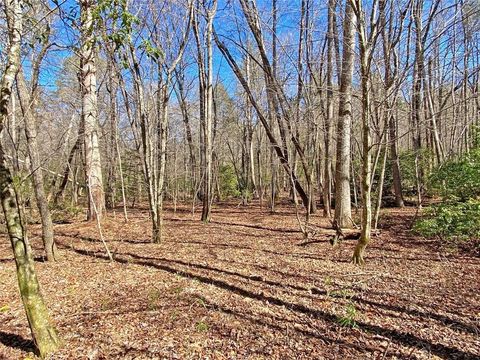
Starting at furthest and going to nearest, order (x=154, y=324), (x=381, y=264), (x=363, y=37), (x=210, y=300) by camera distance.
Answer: (x=381, y=264) < (x=363, y=37) < (x=210, y=300) < (x=154, y=324)

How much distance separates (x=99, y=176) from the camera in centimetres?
849

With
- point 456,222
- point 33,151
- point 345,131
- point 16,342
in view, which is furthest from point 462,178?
point 33,151

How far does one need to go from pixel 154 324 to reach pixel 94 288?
1.54 m

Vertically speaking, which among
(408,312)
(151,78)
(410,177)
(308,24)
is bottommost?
(408,312)

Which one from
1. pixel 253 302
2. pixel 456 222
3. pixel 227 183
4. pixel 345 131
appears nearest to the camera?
pixel 253 302

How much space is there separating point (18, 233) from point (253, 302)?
8.50 feet

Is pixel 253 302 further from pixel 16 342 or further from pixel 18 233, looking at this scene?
pixel 18 233

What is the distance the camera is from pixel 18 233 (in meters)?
2.43

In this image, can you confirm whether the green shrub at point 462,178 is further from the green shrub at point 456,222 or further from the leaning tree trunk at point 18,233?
the leaning tree trunk at point 18,233

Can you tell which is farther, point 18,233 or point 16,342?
point 16,342

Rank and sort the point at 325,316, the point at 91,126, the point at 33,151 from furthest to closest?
the point at 91,126, the point at 33,151, the point at 325,316

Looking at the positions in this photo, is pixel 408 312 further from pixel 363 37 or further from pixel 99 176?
pixel 99 176

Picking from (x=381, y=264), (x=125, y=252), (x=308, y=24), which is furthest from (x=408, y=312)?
(x=308, y=24)

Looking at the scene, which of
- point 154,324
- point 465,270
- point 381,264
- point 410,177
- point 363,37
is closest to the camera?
point 154,324
